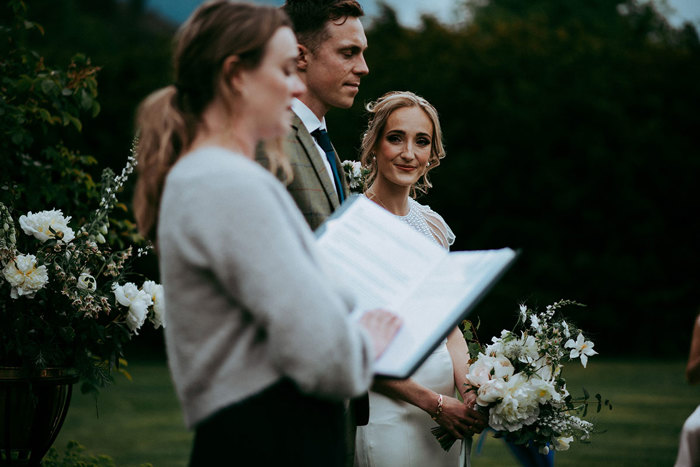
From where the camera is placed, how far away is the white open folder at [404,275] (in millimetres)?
1949

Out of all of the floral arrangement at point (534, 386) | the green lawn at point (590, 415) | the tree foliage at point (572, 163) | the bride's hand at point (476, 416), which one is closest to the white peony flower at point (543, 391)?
the floral arrangement at point (534, 386)

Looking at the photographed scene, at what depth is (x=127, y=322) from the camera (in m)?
3.96

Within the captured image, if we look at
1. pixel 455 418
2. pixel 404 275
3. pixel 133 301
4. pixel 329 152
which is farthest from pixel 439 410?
pixel 133 301

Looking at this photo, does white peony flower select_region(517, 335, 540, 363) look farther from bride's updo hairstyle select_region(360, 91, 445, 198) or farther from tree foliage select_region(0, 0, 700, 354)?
tree foliage select_region(0, 0, 700, 354)

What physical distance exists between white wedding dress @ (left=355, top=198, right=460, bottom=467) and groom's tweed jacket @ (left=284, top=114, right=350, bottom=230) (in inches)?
44.6

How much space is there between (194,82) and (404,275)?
2.35ft

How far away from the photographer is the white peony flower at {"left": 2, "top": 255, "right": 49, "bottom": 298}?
3670mm

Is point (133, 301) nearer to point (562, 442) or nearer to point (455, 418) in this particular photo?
point (455, 418)

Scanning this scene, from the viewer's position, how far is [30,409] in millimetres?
3797

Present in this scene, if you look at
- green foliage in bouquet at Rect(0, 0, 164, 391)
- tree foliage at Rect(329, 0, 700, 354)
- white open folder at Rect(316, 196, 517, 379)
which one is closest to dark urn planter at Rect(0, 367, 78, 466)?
green foliage in bouquet at Rect(0, 0, 164, 391)

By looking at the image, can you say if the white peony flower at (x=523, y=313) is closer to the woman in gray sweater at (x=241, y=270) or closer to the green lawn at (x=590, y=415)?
the woman in gray sweater at (x=241, y=270)

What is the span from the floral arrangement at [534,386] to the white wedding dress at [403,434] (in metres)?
0.14

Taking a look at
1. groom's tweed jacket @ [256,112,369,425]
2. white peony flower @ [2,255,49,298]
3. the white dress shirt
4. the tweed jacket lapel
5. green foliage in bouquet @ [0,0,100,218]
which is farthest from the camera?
green foliage in bouquet @ [0,0,100,218]

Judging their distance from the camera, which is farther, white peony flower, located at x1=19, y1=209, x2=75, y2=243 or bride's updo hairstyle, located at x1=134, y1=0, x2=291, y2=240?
white peony flower, located at x1=19, y1=209, x2=75, y2=243
